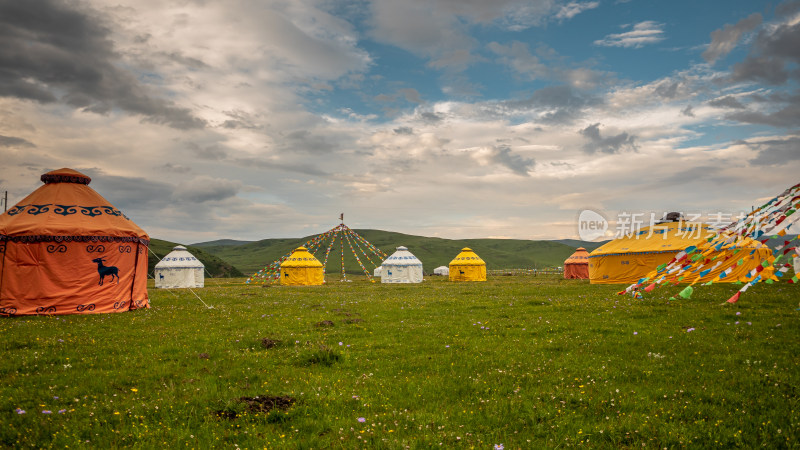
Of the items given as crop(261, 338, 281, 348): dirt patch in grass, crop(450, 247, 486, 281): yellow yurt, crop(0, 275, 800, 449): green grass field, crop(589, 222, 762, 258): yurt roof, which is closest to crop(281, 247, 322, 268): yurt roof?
crop(450, 247, 486, 281): yellow yurt

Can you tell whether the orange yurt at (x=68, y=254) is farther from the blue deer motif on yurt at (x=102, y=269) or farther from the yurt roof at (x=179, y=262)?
the yurt roof at (x=179, y=262)

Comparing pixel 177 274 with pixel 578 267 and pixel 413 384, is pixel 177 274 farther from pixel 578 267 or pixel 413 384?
pixel 578 267

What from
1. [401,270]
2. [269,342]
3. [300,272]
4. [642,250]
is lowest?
[269,342]

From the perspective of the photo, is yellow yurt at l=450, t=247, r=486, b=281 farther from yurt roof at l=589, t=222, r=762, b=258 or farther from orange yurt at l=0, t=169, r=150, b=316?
orange yurt at l=0, t=169, r=150, b=316

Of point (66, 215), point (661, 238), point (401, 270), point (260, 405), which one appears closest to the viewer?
point (260, 405)

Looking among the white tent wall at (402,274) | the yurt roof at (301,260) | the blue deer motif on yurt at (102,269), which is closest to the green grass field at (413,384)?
the blue deer motif on yurt at (102,269)

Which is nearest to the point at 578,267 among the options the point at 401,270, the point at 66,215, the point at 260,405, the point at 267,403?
the point at 401,270

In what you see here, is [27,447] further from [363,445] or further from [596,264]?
[596,264]

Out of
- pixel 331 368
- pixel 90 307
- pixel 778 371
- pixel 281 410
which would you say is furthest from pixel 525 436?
pixel 90 307

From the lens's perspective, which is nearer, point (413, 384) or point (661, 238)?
point (413, 384)

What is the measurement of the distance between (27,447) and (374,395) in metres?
5.50

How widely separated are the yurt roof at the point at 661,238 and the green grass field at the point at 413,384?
2470cm

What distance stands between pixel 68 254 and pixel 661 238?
149 ft

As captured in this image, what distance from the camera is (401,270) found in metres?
59.8
